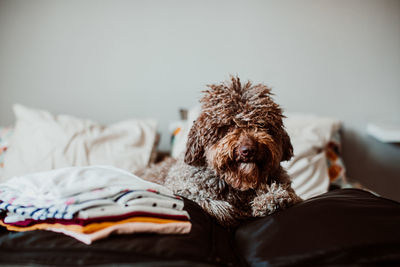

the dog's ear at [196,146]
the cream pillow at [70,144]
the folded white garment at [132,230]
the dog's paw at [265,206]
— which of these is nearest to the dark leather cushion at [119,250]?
the folded white garment at [132,230]

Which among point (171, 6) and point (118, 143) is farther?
point (171, 6)

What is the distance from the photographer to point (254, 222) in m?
1.15

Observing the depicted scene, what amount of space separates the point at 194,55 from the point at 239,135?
172 centimetres

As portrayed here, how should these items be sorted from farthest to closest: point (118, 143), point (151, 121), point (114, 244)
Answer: point (151, 121) → point (118, 143) → point (114, 244)

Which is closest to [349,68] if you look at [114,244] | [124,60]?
[124,60]

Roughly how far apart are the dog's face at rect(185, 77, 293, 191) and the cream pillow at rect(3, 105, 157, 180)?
3.54 feet

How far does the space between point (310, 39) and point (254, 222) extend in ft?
6.81

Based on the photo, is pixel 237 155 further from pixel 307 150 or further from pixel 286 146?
pixel 307 150

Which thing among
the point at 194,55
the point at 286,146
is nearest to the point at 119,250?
the point at 286,146

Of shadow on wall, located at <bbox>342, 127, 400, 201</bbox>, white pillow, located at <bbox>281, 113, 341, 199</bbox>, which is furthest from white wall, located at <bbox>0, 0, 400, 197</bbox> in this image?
white pillow, located at <bbox>281, 113, 341, 199</bbox>

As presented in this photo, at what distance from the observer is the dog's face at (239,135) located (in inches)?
47.8

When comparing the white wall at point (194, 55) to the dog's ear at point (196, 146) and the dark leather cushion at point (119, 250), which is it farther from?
the dark leather cushion at point (119, 250)

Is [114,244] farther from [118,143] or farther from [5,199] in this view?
[118,143]

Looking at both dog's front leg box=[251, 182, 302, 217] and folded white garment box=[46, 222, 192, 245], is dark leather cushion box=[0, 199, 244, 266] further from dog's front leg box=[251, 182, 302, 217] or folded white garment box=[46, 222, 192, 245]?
dog's front leg box=[251, 182, 302, 217]
